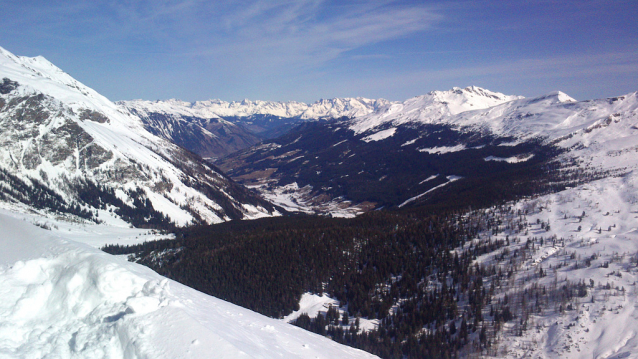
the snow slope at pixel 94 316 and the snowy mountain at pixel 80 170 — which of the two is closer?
the snow slope at pixel 94 316

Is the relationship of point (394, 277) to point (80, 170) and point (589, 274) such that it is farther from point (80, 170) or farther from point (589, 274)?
point (80, 170)

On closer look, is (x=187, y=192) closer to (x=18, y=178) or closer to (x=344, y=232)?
(x=18, y=178)

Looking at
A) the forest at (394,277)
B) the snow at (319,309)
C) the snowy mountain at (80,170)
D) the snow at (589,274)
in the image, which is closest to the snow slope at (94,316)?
the forest at (394,277)

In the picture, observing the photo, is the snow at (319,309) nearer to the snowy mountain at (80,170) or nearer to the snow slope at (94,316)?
the snow slope at (94,316)

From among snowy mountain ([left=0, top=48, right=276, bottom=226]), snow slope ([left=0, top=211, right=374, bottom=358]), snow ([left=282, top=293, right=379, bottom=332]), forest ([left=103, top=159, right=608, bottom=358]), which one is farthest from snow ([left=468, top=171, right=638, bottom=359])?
snowy mountain ([left=0, top=48, right=276, bottom=226])

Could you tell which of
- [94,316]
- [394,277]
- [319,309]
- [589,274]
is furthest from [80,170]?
[589,274]

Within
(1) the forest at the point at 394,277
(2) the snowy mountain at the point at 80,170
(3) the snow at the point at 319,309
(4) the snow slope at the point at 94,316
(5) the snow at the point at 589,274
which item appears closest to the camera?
(4) the snow slope at the point at 94,316
